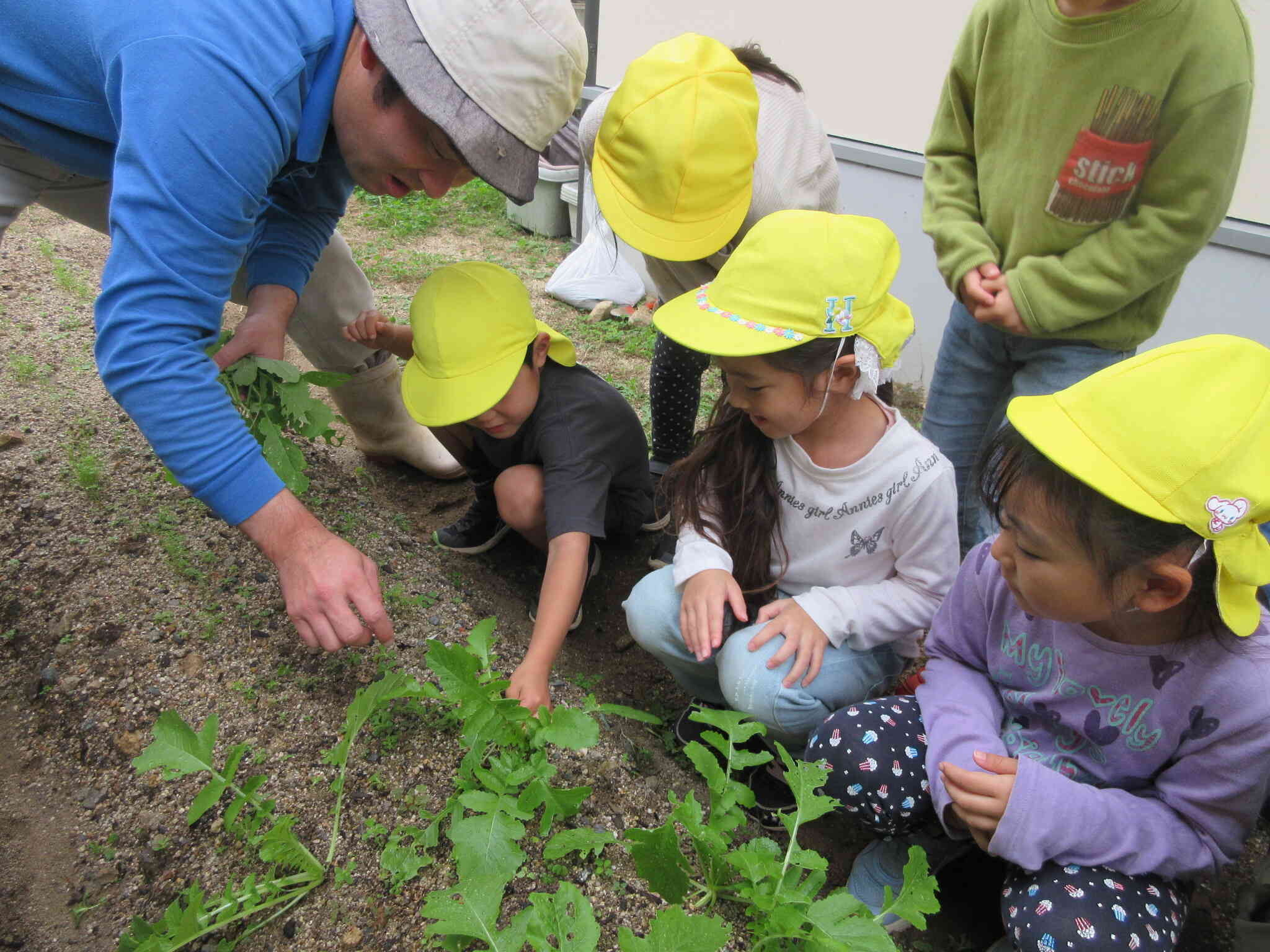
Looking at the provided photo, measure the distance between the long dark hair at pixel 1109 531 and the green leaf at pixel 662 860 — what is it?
0.74 metres

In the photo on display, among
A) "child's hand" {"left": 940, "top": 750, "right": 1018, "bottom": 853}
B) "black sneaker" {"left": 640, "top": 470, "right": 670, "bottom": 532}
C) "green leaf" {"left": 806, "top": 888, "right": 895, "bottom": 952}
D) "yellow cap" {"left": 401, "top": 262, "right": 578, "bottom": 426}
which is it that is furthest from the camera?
"black sneaker" {"left": 640, "top": 470, "right": 670, "bottom": 532}

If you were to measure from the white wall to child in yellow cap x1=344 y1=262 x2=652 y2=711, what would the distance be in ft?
7.22

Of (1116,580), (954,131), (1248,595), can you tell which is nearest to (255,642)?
(1116,580)

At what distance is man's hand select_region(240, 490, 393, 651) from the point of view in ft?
4.35

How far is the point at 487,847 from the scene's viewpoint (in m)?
1.17

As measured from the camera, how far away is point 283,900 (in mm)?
1296

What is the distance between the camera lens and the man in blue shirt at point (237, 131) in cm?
120

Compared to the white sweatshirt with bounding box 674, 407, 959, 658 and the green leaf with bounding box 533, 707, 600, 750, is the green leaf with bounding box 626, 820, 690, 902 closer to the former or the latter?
the green leaf with bounding box 533, 707, 600, 750

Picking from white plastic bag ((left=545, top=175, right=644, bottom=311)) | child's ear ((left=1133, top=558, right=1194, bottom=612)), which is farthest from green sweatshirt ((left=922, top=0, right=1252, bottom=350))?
white plastic bag ((left=545, top=175, right=644, bottom=311))

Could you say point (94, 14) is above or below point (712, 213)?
above

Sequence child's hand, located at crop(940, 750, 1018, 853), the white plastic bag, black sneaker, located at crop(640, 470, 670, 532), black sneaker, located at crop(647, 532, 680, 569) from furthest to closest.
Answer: the white plastic bag → black sneaker, located at crop(640, 470, 670, 532) → black sneaker, located at crop(647, 532, 680, 569) → child's hand, located at crop(940, 750, 1018, 853)

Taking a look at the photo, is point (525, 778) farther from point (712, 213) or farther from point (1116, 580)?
point (712, 213)

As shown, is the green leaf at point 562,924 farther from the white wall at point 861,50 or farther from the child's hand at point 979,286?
the white wall at point 861,50

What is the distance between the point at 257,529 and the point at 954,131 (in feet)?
6.09
